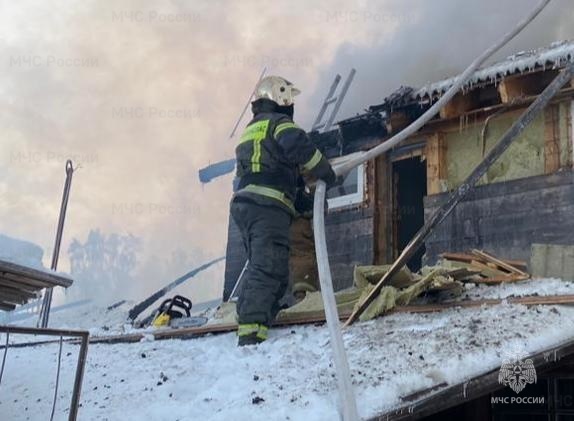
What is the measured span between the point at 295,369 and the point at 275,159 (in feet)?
6.29

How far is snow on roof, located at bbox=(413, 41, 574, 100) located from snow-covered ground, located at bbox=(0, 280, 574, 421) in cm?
337

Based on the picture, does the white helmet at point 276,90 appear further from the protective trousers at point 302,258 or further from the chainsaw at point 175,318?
the chainsaw at point 175,318

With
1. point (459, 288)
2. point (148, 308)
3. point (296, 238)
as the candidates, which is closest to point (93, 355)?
point (296, 238)

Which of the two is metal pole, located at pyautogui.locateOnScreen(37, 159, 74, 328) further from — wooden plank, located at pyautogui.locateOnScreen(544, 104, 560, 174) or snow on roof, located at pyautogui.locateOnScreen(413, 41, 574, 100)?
wooden plank, located at pyautogui.locateOnScreen(544, 104, 560, 174)

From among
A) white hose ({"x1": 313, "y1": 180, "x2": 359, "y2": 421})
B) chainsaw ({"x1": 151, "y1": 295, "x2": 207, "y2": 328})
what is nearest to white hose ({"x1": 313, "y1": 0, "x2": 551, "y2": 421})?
white hose ({"x1": 313, "y1": 180, "x2": 359, "y2": 421})

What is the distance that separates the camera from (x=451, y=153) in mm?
8516

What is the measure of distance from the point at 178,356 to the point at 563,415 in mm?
2809

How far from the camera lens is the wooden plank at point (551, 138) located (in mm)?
7367

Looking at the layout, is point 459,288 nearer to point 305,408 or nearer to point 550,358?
point 550,358

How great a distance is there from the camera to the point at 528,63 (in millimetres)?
7293

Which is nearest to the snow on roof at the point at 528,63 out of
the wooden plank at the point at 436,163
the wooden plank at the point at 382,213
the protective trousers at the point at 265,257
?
the wooden plank at the point at 436,163

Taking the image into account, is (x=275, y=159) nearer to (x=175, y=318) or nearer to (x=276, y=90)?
(x=276, y=90)

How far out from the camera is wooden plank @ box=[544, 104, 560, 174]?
737cm

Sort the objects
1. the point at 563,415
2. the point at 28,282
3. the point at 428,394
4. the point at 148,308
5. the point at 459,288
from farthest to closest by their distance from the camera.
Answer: the point at 148,308 < the point at 459,288 < the point at 563,415 < the point at 28,282 < the point at 428,394
